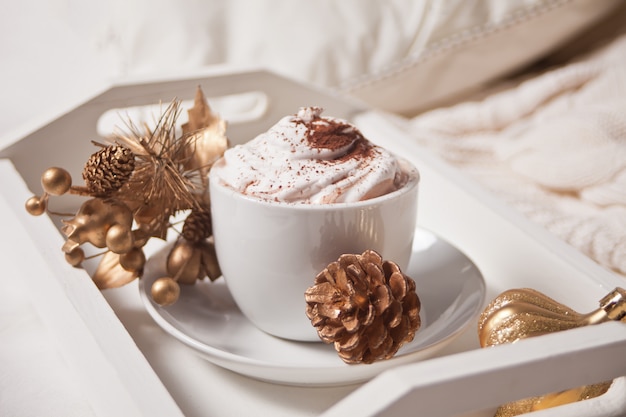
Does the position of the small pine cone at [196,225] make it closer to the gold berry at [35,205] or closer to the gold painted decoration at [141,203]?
the gold painted decoration at [141,203]

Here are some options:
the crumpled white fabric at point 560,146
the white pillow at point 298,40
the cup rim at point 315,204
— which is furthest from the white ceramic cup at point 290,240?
the white pillow at point 298,40

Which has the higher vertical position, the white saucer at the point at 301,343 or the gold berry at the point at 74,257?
the gold berry at the point at 74,257

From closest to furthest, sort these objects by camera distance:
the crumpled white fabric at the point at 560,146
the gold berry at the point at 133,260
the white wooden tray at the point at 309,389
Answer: the white wooden tray at the point at 309,389, the gold berry at the point at 133,260, the crumpled white fabric at the point at 560,146

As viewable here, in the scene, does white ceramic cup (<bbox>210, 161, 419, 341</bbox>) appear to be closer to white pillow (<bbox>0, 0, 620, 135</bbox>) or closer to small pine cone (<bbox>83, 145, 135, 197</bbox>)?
small pine cone (<bbox>83, 145, 135, 197</bbox>)

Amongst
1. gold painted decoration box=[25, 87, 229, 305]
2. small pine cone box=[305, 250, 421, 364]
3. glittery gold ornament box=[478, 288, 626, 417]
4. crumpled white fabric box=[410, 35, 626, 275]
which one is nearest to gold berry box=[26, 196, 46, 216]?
gold painted decoration box=[25, 87, 229, 305]

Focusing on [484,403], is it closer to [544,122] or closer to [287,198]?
[287,198]

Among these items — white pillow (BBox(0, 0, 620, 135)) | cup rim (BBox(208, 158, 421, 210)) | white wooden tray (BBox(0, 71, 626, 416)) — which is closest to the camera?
white wooden tray (BBox(0, 71, 626, 416))
